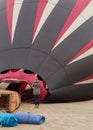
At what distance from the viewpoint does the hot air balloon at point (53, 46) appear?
1276cm

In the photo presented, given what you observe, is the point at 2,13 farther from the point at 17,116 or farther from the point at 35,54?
the point at 17,116

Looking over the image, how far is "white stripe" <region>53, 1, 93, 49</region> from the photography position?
13269mm

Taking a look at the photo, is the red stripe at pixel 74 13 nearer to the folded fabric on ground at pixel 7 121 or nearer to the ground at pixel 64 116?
the ground at pixel 64 116

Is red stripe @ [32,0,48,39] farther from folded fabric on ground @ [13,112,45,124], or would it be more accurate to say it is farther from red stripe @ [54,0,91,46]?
folded fabric on ground @ [13,112,45,124]

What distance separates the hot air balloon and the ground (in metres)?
0.59

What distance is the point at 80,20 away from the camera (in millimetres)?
13742

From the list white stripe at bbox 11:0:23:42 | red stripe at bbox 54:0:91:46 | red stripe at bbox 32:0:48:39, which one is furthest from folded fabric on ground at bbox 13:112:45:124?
white stripe at bbox 11:0:23:42

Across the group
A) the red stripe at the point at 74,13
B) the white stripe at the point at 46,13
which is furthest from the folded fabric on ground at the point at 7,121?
the white stripe at the point at 46,13

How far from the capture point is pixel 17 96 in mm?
11773

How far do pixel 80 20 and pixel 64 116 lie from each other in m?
4.60

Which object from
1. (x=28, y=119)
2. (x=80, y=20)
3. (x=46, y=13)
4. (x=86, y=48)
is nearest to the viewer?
(x=28, y=119)

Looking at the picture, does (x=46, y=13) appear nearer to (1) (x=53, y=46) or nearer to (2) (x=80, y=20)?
(2) (x=80, y=20)

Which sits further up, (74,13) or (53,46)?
(74,13)

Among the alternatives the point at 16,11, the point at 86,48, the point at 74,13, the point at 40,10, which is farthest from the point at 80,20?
the point at 16,11
